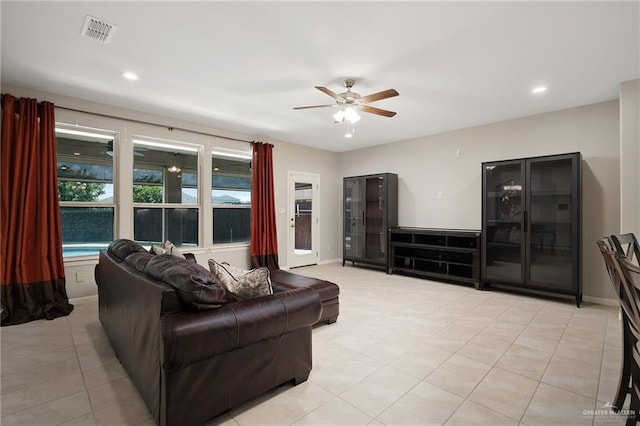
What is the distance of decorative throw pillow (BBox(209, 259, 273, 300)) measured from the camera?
1940mm

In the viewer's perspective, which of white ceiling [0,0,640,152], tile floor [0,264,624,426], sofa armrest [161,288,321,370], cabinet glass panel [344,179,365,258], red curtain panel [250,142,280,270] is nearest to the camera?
sofa armrest [161,288,321,370]

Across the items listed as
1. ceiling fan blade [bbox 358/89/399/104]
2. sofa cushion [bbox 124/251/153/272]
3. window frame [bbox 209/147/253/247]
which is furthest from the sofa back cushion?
ceiling fan blade [bbox 358/89/399/104]

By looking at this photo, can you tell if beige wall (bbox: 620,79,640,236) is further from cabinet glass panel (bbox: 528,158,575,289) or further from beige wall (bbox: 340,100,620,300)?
beige wall (bbox: 340,100,620,300)

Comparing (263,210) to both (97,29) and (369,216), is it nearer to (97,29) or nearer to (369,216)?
(369,216)

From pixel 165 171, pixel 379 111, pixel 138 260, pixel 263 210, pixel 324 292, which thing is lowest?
pixel 324 292

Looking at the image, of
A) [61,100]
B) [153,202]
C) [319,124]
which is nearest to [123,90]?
[61,100]

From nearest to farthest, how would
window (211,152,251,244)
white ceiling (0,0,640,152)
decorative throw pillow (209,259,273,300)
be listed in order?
decorative throw pillow (209,259,273,300)
white ceiling (0,0,640,152)
window (211,152,251,244)

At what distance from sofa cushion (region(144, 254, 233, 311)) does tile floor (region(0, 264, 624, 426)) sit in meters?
0.72

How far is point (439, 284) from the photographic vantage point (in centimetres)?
496

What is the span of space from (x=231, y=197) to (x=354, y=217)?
2.63 meters

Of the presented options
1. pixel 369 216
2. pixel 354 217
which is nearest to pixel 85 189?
pixel 354 217

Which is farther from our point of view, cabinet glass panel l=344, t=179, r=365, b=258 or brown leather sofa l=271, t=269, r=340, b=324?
cabinet glass panel l=344, t=179, r=365, b=258

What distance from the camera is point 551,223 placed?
4.01m

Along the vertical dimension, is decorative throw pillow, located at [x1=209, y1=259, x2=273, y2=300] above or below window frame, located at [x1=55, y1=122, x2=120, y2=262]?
below
